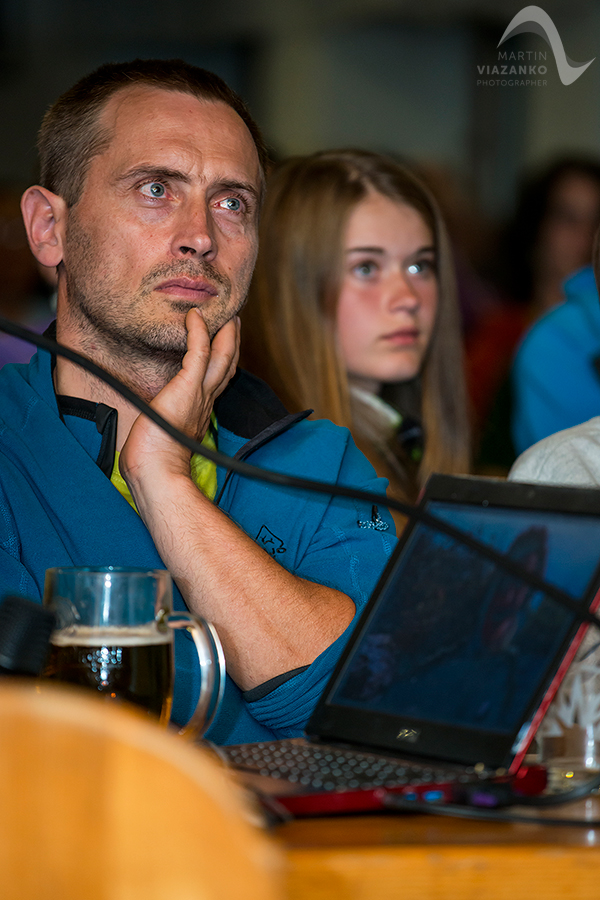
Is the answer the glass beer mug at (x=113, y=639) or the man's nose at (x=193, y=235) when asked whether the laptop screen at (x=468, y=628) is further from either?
the man's nose at (x=193, y=235)

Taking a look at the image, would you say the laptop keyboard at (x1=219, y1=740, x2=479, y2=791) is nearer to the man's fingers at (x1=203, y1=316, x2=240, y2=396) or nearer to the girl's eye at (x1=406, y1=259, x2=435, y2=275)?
the man's fingers at (x1=203, y1=316, x2=240, y2=396)

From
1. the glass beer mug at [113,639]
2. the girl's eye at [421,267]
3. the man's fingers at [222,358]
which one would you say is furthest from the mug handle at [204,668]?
the girl's eye at [421,267]

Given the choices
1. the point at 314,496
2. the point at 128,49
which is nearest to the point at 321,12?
the point at 128,49

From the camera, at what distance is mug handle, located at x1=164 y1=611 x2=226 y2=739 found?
662 millimetres

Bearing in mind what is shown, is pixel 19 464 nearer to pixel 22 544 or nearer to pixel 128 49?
pixel 22 544

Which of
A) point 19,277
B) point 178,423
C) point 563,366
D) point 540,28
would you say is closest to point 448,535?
point 178,423

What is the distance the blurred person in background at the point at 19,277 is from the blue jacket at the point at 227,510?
67.5 inches

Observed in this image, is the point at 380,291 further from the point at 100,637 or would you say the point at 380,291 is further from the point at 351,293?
the point at 100,637

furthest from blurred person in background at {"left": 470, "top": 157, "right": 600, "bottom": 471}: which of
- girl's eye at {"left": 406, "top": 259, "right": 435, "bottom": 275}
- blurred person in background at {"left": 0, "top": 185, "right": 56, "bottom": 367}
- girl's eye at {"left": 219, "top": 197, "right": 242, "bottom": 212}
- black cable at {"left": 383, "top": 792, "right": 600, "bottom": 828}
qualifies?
black cable at {"left": 383, "top": 792, "right": 600, "bottom": 828}

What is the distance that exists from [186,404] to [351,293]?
1058 mm

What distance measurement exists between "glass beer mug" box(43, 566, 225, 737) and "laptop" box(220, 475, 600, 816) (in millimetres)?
66

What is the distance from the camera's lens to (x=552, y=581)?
644 mm

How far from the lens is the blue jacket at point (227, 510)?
1036 millimetres

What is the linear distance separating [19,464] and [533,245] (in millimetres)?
2627
